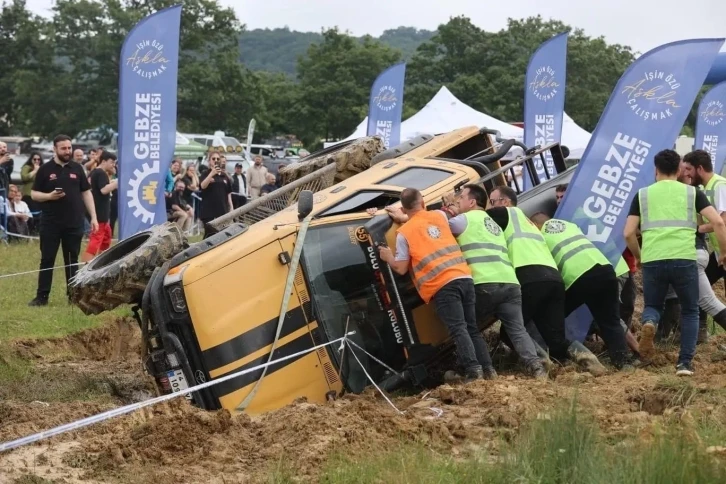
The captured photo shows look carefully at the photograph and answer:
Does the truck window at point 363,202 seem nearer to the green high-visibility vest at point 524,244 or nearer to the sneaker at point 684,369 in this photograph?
the green high-visibility vest at point 524,244

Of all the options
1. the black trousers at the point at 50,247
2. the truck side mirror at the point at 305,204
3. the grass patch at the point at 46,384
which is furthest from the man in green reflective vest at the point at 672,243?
the black trousers at the point at 50,247

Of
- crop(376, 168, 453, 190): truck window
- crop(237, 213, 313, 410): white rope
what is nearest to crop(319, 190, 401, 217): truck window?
crop(376, 168, 453, 190): truck window

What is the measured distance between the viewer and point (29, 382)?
30.2 ft

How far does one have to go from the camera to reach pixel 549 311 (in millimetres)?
8992

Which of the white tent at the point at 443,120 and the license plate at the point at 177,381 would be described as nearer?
the license plate at the point at 177,381

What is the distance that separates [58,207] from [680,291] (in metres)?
7.29

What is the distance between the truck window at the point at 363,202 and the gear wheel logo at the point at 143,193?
5.68 metres

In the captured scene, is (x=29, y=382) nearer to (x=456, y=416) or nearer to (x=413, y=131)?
(x=456, y=416)

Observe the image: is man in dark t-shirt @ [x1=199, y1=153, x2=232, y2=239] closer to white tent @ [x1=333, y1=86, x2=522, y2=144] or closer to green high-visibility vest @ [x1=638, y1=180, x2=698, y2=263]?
green high-visibility vest @ [x1=638, y1=180, x2=698, y2=263]

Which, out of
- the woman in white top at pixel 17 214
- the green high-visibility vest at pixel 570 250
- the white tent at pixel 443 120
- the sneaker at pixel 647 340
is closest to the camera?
the sneaker at pixel 647 340

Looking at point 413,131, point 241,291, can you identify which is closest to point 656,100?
point 241,291

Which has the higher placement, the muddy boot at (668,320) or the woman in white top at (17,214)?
the woman in white top at (17,214)

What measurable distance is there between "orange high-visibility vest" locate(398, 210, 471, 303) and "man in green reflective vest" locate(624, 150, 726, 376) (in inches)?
63.0

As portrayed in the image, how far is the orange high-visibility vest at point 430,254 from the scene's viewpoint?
8070 millimetres
